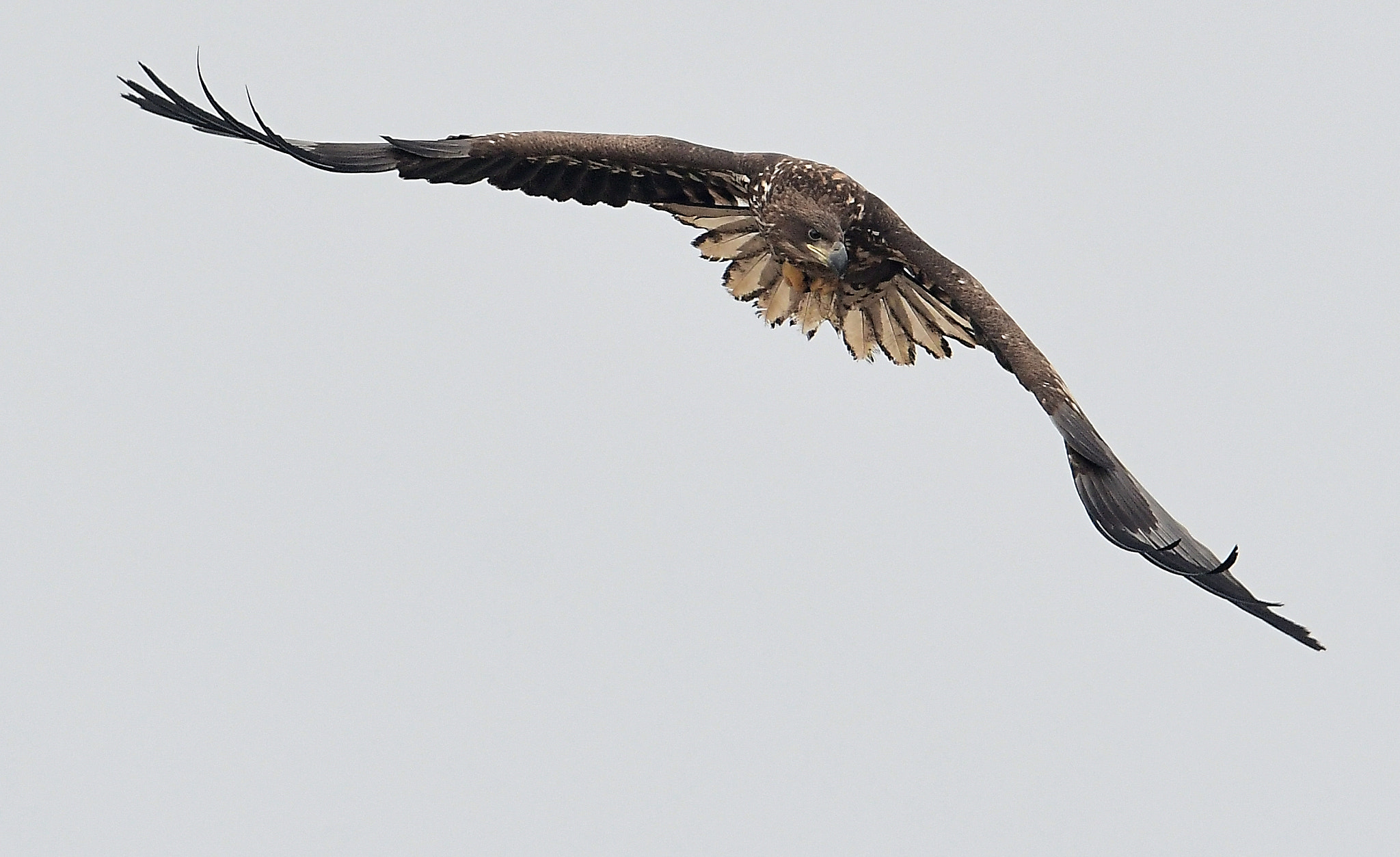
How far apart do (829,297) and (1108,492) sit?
3.59 meters

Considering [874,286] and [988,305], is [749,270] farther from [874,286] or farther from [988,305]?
Result: [988,305]

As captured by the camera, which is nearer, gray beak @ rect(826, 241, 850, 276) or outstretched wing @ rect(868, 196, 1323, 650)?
outstretched wing @ rect(868, 196, 1323, 650)

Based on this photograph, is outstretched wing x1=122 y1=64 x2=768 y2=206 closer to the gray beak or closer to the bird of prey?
the bird of prey

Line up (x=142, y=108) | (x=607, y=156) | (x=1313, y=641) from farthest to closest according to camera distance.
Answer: (x=607, y=156)
(x=142, y=108)
(x=1313, y=641)

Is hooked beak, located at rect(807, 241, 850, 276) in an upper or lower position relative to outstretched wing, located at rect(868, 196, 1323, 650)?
upper

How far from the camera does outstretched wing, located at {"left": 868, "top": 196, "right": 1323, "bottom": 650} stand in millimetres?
11094

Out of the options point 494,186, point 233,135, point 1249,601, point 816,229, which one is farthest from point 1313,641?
point 233,135

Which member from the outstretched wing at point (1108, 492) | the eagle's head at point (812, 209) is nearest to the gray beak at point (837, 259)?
the eagle's head at point (812, 209)

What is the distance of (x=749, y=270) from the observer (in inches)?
581

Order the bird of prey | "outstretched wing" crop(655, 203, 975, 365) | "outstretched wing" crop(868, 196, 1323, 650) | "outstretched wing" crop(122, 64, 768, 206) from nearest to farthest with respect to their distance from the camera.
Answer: "outstretched wing" crop(868, 196, 1323, 650)
the bird of prey
"outstretched wing" crop(122, 64, 768, 206)
"outstretched wing" crop(655, 203, 975, 365)

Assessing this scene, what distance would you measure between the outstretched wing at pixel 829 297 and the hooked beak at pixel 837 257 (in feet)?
2.21

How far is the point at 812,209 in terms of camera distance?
13.5 metres

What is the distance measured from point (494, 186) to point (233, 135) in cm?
197

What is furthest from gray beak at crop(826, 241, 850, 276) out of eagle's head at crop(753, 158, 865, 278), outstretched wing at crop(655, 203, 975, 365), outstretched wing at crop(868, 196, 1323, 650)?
outstretched wing at crop(868, 196, 1323, 650)
